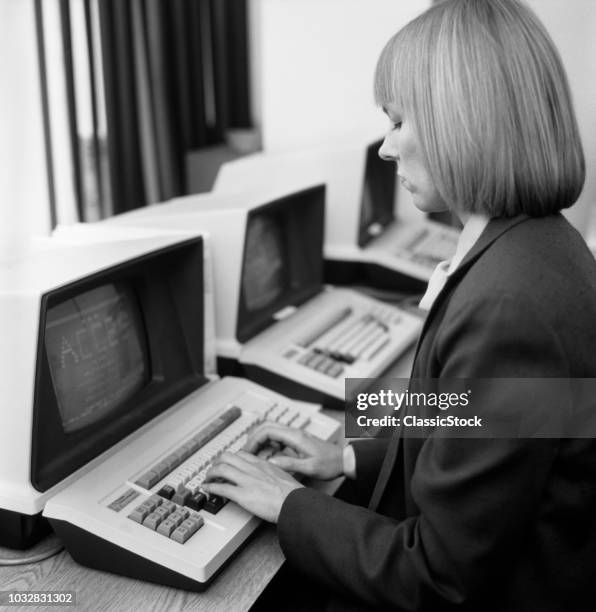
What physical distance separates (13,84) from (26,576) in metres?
1.37

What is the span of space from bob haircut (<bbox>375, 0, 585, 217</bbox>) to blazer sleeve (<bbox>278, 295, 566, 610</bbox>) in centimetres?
15

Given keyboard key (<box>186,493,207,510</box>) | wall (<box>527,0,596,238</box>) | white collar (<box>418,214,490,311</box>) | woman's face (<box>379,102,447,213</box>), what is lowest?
keyboard key (<box>186,493,207,510</box>)

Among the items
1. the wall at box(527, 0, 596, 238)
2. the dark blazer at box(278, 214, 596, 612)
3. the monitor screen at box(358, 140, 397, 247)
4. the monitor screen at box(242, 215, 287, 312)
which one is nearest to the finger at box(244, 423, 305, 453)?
the dark blazer at box(278, 214, 596, 612)

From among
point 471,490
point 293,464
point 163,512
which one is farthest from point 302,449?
point 471,490

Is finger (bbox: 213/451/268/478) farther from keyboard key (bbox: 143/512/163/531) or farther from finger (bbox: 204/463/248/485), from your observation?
keyboard key (bbox: 143/512/163/531)

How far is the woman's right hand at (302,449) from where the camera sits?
1.08 metres

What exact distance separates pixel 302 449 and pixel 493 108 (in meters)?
0.57

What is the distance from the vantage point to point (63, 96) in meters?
2.04

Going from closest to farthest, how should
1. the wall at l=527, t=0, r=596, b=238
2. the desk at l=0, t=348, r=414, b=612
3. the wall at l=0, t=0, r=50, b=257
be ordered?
the desk at l=0, t=348, r=414, b=612 < the wall at l=527, t=0, r=596, b=238 < the wall at l=0, t=0, r=50, b=257

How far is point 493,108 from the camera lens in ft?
2.59

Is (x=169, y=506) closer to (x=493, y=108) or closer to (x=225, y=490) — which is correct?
(x=225, y=490)

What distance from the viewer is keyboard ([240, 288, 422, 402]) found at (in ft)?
4.54

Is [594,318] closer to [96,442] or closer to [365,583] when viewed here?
[365,583]

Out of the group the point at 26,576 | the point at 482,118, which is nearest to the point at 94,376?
the point at 26,576
